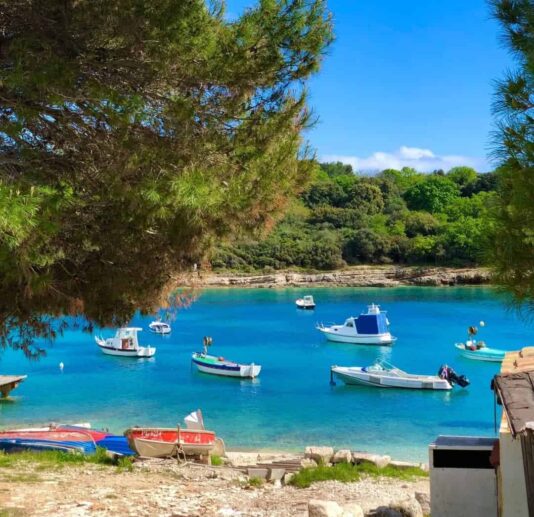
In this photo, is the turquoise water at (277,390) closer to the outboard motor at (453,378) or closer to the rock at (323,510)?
the outboard motor at (453,378)

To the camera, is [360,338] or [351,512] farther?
[360,338]

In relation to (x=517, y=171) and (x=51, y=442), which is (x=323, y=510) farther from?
(x=51, y=442)

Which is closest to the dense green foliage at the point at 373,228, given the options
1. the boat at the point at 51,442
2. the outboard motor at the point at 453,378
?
the outboard motor at the point at 453,378

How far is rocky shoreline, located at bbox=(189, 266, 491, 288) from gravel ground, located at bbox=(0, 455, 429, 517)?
62.5 meters

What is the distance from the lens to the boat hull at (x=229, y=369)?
28.4m

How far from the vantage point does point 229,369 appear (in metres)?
28.7

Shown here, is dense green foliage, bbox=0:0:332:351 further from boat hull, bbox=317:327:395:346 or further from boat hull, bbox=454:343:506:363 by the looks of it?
boat hull, bbox=317:327:395:346

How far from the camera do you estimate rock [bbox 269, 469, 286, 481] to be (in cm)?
1112

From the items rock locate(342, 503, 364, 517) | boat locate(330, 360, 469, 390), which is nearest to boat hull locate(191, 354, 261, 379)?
boat locate(330, 360, 469, 390)

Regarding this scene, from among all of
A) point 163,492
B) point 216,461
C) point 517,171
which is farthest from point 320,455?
point 517,171

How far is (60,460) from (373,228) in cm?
7558

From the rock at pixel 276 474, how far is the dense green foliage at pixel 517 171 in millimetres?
7670

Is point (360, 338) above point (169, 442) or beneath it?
beneath

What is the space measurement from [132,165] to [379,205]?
297 ft
